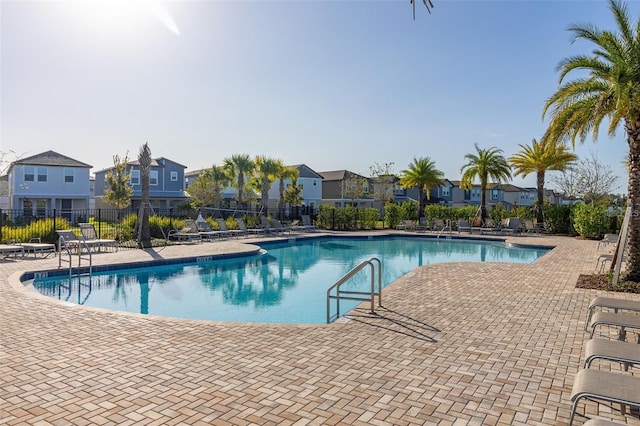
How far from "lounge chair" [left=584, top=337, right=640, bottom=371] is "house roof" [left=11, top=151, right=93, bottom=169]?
4106 cm

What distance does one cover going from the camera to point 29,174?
35.9 m

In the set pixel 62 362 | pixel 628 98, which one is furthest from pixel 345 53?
pixel 62 362

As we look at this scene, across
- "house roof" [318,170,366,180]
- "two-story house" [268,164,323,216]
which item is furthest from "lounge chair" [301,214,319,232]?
"house roof" [318,170,366,180]

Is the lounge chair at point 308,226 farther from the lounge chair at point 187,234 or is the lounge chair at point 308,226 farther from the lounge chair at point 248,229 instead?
the lounge chair at point 187,234

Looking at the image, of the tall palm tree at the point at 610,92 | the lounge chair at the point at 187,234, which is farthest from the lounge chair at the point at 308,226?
the tall palm tree at the point at 610,92

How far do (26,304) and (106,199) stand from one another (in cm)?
1744

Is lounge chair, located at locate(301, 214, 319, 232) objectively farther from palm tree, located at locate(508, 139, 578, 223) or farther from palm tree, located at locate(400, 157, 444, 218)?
palm tree, located at locate(508, 139, 578, 223)

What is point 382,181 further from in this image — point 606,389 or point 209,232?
point 606,389

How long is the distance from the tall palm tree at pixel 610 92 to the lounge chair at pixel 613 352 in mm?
6204

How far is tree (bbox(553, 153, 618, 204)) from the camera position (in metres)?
36.0

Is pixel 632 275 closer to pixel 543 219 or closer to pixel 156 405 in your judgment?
pixel 156 405

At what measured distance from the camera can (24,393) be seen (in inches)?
157

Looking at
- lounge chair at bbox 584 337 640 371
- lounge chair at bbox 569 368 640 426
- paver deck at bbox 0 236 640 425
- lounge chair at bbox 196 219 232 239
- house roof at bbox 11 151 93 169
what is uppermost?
house roof at bbox 11 151 93 169

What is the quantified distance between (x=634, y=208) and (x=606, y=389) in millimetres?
7894
